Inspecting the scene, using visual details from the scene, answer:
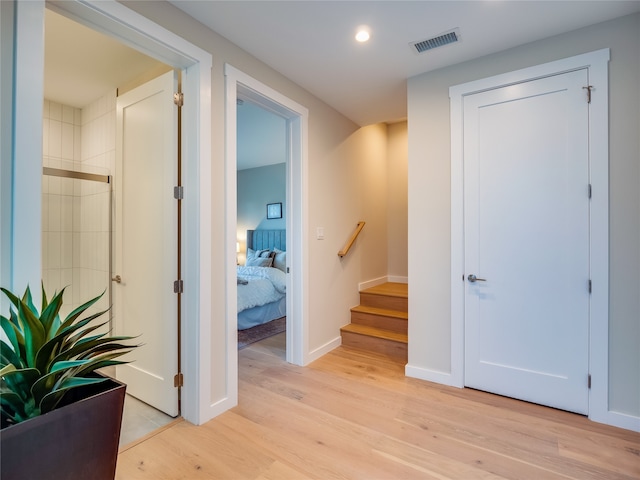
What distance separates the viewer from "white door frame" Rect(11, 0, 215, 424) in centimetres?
132

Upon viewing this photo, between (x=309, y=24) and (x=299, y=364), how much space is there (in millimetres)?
2714

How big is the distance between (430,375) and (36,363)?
256cm

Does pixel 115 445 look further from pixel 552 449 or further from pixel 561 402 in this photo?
pixel 561 402

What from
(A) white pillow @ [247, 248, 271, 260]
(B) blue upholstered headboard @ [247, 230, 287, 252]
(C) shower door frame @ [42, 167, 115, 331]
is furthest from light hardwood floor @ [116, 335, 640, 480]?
(B) blue upholstered headboard @ [247, 230, 287, 252]

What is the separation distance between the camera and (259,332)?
4.00 metres

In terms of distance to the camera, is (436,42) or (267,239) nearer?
(436,42)

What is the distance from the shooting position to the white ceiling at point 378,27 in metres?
1.88

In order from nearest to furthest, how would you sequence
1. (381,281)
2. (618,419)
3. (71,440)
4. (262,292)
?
1. (71,440)
2. (618,419)
3. (262,292)
4. (381,281)

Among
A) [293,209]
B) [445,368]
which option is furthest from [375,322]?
Result: [293,209]

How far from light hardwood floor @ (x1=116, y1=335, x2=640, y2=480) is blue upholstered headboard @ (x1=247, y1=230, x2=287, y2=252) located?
3857mm

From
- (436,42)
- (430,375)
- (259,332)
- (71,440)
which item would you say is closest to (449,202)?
(436,42)

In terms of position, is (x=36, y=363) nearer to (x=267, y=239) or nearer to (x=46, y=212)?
(x=46, y=212)

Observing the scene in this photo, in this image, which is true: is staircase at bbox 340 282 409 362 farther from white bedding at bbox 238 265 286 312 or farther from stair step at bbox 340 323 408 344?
white bedding at bbox 238 265 286 312

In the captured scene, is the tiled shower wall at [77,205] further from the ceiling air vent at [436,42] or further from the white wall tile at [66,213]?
the ceiling air vent at [436,42]
